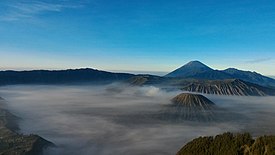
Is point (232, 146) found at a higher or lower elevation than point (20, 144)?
higher

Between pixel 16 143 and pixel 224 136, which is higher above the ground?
pixel 224 136

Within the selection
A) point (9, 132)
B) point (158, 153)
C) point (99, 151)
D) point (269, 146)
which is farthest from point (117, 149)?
point (269, 146)

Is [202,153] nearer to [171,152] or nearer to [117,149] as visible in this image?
[171,152]

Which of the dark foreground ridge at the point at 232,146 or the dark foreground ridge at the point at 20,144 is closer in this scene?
the dark foreground ridge at the point at 232,146

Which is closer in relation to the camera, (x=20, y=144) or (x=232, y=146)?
(x=232, y=146)

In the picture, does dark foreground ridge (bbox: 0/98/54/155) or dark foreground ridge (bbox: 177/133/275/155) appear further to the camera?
dark foreground ridge (bbox: 0/98/54/155)

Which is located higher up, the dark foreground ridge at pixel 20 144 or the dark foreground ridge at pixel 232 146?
the dark foreground ridge at pixel 232 146

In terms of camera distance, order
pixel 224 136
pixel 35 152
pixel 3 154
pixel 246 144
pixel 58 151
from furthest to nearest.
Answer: pixel 58 151, pixel 35 152, pixel 3 154, pixel 224 136, pixel 246 144

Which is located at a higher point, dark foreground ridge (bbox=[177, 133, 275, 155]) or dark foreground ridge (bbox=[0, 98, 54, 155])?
dark foreground ridge (bbox=[177, 133, 275, 155])
